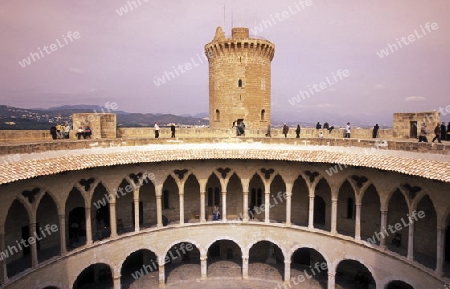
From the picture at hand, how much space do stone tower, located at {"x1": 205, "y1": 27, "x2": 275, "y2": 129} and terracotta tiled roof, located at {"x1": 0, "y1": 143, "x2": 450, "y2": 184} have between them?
8.31m

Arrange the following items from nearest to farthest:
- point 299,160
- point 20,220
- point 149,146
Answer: point 20,220 < point 299,160 < point 149,146

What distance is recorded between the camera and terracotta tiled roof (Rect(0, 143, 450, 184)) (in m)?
13.4

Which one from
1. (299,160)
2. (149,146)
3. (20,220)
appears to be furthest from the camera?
(149,146)

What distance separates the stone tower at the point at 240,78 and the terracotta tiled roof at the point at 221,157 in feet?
27.3

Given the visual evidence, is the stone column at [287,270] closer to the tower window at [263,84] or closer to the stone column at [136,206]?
the stone column at [136,206]

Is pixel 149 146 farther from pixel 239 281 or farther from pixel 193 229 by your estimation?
pixel 239 281

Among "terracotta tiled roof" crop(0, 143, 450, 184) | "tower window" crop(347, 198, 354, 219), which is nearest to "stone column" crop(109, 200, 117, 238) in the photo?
"terracotta tiled roof" crop(0, 143, 450, 184)

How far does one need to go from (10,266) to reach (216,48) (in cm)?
2383

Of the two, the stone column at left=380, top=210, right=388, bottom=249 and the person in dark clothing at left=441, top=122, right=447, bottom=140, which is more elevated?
the person in dark clothing at left=441, top=122, right=447, bottom=140

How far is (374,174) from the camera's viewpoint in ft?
56.6

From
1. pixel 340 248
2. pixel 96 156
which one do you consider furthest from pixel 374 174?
pixel 96 156

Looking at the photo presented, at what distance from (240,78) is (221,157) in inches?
471

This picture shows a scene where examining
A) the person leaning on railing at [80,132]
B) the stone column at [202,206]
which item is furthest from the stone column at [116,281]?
the person leaning on railing at [80,132]

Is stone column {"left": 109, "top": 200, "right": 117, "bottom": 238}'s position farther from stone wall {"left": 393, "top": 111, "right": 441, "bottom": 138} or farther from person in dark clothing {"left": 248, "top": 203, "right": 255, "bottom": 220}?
stone wall {"left": 393, "top": 111, "right": 441, "bottom": 138}
